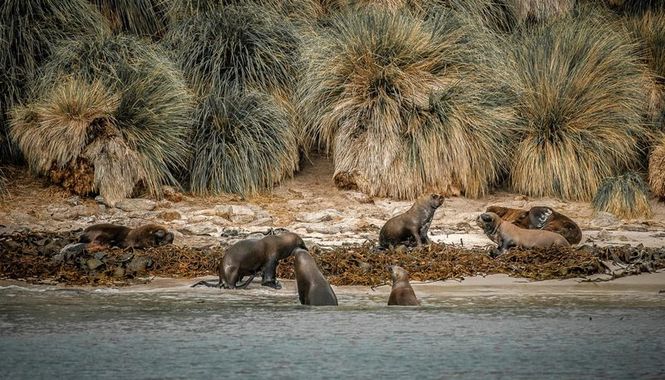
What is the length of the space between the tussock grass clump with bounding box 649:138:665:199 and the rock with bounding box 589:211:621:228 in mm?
813

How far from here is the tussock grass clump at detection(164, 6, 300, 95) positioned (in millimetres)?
12953

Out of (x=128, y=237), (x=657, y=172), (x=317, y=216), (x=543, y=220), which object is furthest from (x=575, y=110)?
(x=128, y=237)

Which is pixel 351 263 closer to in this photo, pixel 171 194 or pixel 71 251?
pixel 71 251

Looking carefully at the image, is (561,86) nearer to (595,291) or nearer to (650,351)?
(595,291)

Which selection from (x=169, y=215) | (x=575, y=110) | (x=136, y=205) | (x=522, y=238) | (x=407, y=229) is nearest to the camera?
(x=522, y=238)

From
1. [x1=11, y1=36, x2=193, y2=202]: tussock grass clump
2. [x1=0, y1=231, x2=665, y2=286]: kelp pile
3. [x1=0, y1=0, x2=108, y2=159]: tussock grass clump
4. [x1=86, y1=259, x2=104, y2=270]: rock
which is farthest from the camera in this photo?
[x1=0, y1=0, x2=108, y2=159]: tussock grass clump

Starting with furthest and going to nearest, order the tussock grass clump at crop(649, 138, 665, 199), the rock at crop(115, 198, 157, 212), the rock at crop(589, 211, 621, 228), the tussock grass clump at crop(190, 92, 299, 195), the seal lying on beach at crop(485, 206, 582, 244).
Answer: the tussock grass clump at crop(190, 92, 299, 195), the tussock grass clump at crop(649, 138, 665, 199), the rock at crop(115, 198, 157, 212), the rock at crop(589, 211, 621, 228), the seal lying on beach at crop(485, 206, 582, 244)

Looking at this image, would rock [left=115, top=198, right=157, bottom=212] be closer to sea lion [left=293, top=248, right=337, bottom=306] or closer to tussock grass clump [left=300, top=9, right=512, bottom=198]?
tussock grass clump [left=300, top=9, right=512, bottom=198]

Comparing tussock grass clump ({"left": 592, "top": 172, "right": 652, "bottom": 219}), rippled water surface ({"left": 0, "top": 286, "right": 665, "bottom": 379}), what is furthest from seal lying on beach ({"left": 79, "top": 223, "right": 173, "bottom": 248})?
tussock grass clump ({"left": 592, "top": 172, "right": 652, "bottom": 219})

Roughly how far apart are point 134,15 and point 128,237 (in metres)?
5.12

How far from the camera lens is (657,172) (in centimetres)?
1181

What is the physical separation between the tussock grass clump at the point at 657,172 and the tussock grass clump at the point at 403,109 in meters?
1.50

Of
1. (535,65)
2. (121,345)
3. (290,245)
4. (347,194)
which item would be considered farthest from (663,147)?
(121,345)

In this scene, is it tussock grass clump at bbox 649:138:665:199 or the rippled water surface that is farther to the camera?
tussock grass clump at bbox 649:138:665:199
